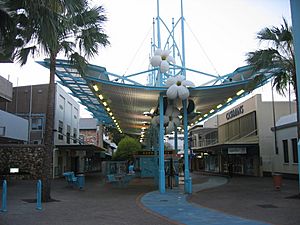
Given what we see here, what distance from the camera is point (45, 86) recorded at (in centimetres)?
3481

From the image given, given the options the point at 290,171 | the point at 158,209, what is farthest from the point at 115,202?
the point at 290,171

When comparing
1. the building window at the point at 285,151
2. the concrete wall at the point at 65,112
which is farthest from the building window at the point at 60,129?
the building window at the point at 285,151

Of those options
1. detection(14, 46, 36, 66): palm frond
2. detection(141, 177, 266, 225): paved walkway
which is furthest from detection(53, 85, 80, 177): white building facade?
detection(141, 177, 266, 225): paved walkway

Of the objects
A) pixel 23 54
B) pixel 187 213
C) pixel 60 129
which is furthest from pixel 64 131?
pixel 187 213

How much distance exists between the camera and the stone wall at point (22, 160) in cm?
2897

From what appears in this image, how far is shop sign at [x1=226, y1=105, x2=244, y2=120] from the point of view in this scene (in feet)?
134

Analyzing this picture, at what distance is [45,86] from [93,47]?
18736mm

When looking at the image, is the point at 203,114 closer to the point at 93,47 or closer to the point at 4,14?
the point at 93,47

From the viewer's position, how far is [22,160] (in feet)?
96.1

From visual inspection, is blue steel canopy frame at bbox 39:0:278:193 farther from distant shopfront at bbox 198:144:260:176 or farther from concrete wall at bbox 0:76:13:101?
distant shopfront at bbox 198:144:260:176

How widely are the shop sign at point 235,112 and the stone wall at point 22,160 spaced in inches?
847

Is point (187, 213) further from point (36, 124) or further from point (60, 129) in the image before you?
point (60, 129)

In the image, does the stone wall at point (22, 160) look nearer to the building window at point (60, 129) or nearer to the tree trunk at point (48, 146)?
the building window at point (60, 129)

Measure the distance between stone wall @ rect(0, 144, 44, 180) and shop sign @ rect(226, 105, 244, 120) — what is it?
21506 millimetres
